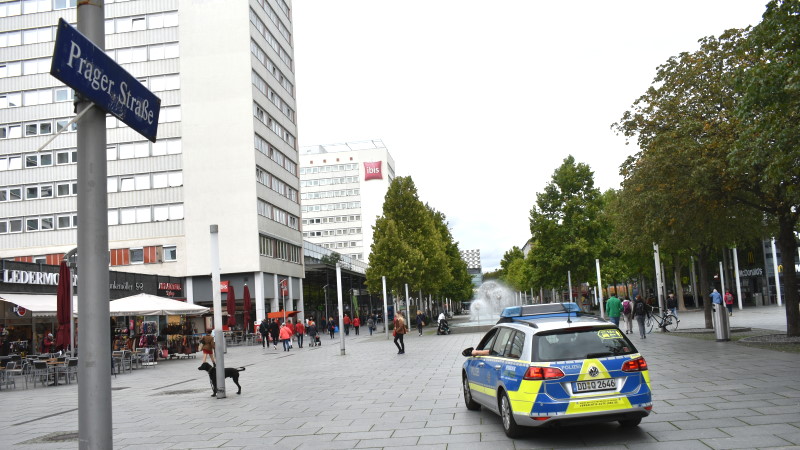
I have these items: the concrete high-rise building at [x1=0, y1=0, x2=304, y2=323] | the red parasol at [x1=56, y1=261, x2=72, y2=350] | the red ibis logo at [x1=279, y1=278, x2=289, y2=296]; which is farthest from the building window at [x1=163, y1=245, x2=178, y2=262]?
the red parasol at [x1=56, y1=261, x2=72, y2=350]

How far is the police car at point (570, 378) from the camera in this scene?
26.7 ft

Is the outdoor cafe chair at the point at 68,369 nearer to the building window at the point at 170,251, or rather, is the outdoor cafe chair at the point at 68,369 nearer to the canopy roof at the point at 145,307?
the canopy roof at the point at 145,307

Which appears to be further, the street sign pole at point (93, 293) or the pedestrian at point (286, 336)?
the pedestrian at point (286, 336)

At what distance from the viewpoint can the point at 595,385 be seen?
8227 millimetres

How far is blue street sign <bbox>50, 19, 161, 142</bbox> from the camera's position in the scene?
379 cm

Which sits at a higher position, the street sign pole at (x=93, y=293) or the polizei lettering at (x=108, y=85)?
the polizei lettering at (x=108, y=85)

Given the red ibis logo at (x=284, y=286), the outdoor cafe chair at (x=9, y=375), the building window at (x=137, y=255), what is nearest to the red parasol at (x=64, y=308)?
the outdoor cafe chair at (x=9, y=375)

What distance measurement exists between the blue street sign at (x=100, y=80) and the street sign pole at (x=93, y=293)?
13cm

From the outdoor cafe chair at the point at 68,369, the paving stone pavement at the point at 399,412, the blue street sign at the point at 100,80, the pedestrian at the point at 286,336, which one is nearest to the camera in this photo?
the blue street sign at the point at 100,80

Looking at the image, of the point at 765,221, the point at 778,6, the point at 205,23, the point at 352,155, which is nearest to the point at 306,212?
the point at 352,155

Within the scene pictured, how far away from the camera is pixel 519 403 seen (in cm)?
841

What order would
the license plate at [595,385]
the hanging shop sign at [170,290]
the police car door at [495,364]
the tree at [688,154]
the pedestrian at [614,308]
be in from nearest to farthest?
1. the license plate at [595,385]
2. the police car door at [495,364]
3. the tree at [688,154]
4. the pedestrian at [614,308]
5. the hanging shop sign at [170,290]

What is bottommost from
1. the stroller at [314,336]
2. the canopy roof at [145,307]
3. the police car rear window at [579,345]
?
the stroller at [314,336]

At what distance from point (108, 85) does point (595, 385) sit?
21.3 feet
